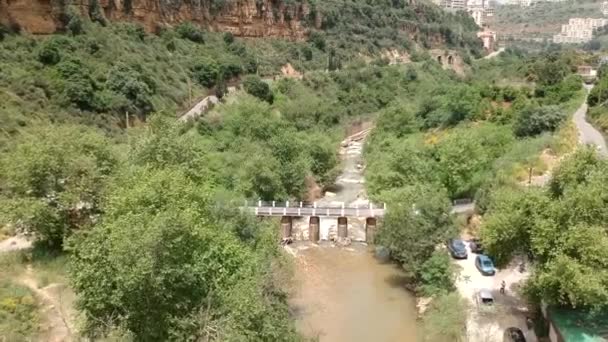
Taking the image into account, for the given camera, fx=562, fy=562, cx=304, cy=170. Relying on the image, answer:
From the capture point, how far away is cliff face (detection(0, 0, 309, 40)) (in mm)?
52094

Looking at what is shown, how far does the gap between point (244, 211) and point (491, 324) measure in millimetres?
13603

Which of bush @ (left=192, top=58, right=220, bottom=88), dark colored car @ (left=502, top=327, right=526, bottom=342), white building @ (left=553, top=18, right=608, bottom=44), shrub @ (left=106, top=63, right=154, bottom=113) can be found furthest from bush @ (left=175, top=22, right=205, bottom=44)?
white building @ (left=553, top=18, right=608, bottom=44)

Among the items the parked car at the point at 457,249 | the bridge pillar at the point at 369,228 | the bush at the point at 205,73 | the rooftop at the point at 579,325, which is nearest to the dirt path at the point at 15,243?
the bridge pillar at the point at 369,228

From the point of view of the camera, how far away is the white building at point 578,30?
17000cm

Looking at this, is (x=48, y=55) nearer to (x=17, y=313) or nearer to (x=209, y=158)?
→ (x=209, y=158)

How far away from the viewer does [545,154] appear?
38.5 m

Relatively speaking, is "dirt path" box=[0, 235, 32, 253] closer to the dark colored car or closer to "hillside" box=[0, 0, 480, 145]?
"hillside" box=[0, 0, 480, 145]

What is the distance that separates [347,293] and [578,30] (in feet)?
565

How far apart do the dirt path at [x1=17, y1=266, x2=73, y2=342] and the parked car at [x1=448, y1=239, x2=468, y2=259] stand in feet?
63.9

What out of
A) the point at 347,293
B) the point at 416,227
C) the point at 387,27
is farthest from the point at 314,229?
the point at 387,27

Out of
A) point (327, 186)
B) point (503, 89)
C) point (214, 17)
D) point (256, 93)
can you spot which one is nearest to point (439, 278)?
point (327, 186)

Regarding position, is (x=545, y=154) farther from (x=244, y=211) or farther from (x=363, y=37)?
(x=363, y=37)

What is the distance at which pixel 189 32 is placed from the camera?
233ft

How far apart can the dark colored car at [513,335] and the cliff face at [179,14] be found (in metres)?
47.7
